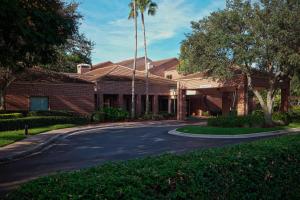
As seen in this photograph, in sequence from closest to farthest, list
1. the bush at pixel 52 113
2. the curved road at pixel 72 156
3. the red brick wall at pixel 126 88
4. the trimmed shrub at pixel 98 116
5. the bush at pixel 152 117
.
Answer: the curved road at pixel 72 156 → the bush at pixel 52 113 → the trimmed shrub at pixel 98 116 → the bush at pixel 152 117 → the red brick wall at pixel 126 88

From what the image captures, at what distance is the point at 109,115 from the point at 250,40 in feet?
54.8

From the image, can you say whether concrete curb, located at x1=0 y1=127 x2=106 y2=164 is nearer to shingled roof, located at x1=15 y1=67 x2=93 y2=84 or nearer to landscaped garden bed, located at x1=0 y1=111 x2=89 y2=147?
landscaped garden bed, located at x1=0 y1=111 x2=89 y2=147

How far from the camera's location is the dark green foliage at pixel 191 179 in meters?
3.56

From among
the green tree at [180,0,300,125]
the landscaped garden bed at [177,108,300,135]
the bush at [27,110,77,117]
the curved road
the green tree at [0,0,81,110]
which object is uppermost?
the green tree at [180,0,300,125]

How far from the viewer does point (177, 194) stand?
12.9 ft

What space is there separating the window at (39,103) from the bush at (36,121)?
13.6ft

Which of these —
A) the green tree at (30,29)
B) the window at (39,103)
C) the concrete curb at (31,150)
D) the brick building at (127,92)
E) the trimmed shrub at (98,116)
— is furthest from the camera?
the trimmed shrub at (98,116)

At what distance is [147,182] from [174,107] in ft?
130

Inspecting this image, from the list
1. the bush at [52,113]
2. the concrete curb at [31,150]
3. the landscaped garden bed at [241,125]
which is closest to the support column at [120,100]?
the bush at [52,113]

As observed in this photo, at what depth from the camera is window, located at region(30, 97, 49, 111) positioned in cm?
2998

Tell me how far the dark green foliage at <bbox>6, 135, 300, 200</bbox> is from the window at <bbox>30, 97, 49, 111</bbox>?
26918 mm

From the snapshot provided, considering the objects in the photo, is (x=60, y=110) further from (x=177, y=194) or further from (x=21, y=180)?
(x=177, y=194)

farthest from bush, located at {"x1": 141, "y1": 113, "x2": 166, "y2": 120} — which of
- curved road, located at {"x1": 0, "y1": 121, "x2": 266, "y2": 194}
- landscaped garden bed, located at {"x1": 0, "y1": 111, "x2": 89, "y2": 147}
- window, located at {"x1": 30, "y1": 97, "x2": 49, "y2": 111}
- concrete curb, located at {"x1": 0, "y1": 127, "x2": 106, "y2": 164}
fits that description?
curved road, located at {"x1": 0, "y1": 121, "x2": 266, "y2": 194}

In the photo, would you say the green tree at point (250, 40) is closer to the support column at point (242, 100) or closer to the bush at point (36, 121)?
the support column at point (242, 100)
